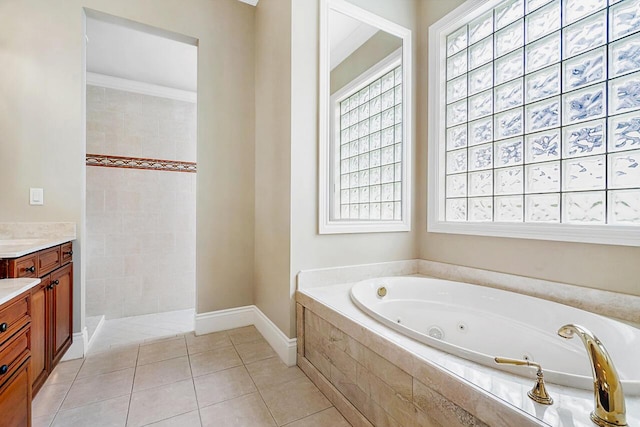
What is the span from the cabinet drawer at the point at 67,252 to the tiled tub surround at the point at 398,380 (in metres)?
1.57

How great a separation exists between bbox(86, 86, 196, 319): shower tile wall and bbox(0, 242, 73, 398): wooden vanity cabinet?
1164mm

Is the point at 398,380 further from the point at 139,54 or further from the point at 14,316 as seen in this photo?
the point at 139,54

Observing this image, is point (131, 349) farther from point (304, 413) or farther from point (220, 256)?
point (304, 413)

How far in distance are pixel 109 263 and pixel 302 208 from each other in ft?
8.06

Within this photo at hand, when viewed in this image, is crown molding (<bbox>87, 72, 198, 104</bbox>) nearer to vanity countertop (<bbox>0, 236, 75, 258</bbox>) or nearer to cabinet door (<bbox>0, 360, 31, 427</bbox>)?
vanity countertop (<bbox>0, 236, 75, 258</bbox>)

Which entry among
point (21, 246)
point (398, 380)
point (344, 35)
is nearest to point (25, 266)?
point (21, 246)

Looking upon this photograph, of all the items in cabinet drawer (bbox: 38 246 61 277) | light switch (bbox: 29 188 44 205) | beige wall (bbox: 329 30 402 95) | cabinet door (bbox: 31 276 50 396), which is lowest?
cabinet door (bbox: 31 276 50 396)

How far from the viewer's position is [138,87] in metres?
3.25

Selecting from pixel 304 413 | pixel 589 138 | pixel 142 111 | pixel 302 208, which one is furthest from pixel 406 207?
pixel 142 111

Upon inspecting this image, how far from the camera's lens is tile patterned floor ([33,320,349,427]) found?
1453 millimetres

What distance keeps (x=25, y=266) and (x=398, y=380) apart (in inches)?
72.9

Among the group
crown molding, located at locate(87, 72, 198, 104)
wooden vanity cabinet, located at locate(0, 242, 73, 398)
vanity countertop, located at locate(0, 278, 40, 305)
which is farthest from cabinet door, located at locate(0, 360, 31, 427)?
crown molding, located at locate(87, 72, 198, 104)

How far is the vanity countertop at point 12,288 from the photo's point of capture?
0.93m

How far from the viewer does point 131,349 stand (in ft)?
7.29
